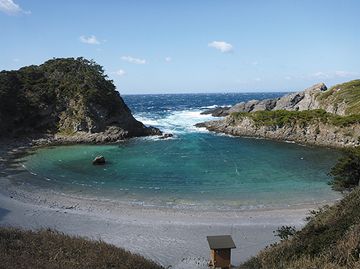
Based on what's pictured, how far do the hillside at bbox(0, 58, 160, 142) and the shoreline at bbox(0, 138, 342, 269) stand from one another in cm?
3366

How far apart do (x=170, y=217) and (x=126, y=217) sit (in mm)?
3359

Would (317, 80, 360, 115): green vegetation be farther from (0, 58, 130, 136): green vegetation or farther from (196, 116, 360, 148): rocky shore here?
(0, 58, 130, 136): green vegetation

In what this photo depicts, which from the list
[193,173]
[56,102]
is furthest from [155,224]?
[56,102]

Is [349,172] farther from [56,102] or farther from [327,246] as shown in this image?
[56,102]

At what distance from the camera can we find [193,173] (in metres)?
39.4

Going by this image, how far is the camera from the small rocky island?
56.6 metres

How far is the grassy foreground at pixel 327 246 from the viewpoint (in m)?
10.1

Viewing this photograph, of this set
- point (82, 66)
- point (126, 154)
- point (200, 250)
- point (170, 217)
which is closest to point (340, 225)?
point (200, 250)

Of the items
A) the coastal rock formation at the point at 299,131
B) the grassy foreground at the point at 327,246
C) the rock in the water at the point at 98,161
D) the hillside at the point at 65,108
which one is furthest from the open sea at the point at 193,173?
the grassy foreground at the point at 327,246

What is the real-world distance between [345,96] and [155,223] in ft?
210

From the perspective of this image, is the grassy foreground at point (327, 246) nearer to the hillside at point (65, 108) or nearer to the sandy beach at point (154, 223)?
the sandy beach at point (154, 223)

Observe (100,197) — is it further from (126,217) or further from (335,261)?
(335,261)

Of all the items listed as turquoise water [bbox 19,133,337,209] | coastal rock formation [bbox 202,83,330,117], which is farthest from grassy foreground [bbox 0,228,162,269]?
coastal rock formation [bbox 202,83,330,117]

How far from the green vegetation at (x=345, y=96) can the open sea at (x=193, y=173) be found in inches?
732
